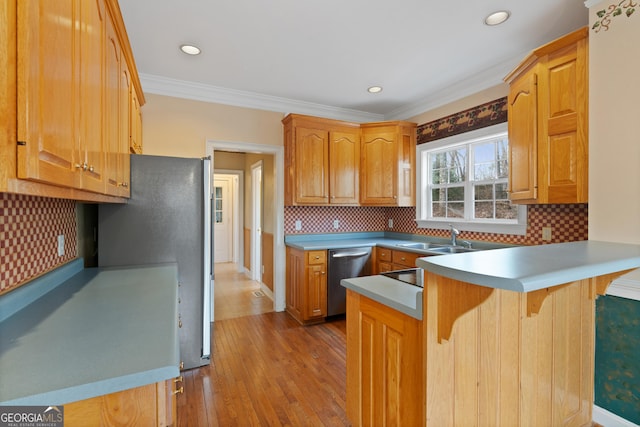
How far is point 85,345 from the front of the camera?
2.97 feet

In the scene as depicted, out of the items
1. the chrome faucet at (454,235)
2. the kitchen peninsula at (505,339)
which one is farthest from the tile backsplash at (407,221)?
the kitchen peninsula at (505,339)

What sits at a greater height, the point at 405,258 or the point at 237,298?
the point at 405,258

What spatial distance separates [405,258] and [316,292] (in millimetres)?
1076

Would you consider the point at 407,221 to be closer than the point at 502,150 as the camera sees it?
No

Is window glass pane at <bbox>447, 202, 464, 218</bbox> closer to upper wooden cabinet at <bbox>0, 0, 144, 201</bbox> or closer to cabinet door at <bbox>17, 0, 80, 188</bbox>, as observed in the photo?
upper wooden cabinet at <bbox>0, 0, 144, 201</bbox>

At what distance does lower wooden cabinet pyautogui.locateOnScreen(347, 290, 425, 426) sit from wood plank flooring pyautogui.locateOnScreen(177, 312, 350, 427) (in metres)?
0.43

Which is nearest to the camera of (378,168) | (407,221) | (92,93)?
(92,93)

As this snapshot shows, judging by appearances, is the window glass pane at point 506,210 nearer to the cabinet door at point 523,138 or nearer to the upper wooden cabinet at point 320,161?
the cabinet door at point 523,138

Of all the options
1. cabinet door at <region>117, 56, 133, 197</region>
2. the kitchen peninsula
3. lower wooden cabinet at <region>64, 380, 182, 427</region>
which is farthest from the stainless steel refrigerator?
lower wooden cabinet at <region>64, 380, 182, 427</region>

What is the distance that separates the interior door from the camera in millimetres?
7293

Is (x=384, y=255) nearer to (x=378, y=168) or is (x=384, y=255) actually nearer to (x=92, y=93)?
(x=378, y=168)

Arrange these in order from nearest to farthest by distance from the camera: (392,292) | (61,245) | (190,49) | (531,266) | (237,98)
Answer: (531,266)
(392,292)
(61,245)
(190,49)
(237,98)

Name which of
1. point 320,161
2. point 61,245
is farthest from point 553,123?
point 61,245

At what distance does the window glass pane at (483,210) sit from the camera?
10.2 ft
